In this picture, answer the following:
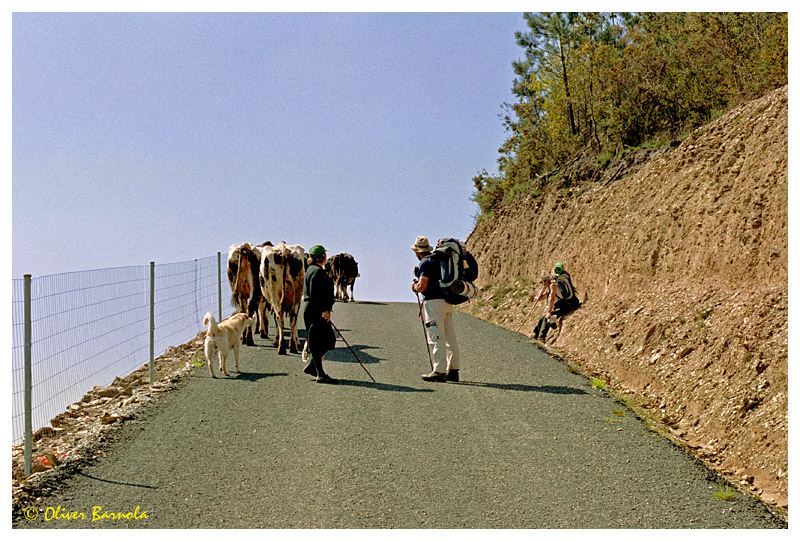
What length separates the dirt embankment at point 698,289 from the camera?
30.9ft

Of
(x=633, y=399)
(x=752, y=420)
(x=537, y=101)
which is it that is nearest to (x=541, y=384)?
(x=633, y=399)

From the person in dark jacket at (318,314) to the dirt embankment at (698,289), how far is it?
5.07 meters

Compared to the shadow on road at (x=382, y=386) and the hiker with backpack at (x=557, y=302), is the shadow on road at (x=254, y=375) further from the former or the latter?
the hiker with backpack at (x=557, y=302)

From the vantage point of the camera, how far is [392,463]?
820 cm

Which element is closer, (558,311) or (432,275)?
(432,275)

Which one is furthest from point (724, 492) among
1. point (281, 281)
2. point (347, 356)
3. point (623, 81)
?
point (623, 81)

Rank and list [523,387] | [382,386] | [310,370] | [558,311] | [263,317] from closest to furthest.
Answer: [382,386] → [523,387] → [310,370] → [263,317] → [558,311]

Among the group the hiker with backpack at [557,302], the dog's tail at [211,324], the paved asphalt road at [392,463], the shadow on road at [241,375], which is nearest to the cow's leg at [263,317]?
the shadow on road at [241,375]

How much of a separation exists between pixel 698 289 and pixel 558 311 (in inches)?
194

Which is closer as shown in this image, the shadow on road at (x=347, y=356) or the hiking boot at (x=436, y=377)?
the hiking boot at (x=436, y=377)

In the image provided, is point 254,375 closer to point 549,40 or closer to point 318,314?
point 318,314

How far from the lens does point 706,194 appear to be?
599 inches

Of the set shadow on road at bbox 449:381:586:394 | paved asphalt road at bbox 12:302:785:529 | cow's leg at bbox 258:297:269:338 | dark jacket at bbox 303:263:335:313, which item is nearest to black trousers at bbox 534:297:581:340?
paved asphalt road at bbox 12:302:785:529

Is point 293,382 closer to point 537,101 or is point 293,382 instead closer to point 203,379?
point 203,379
